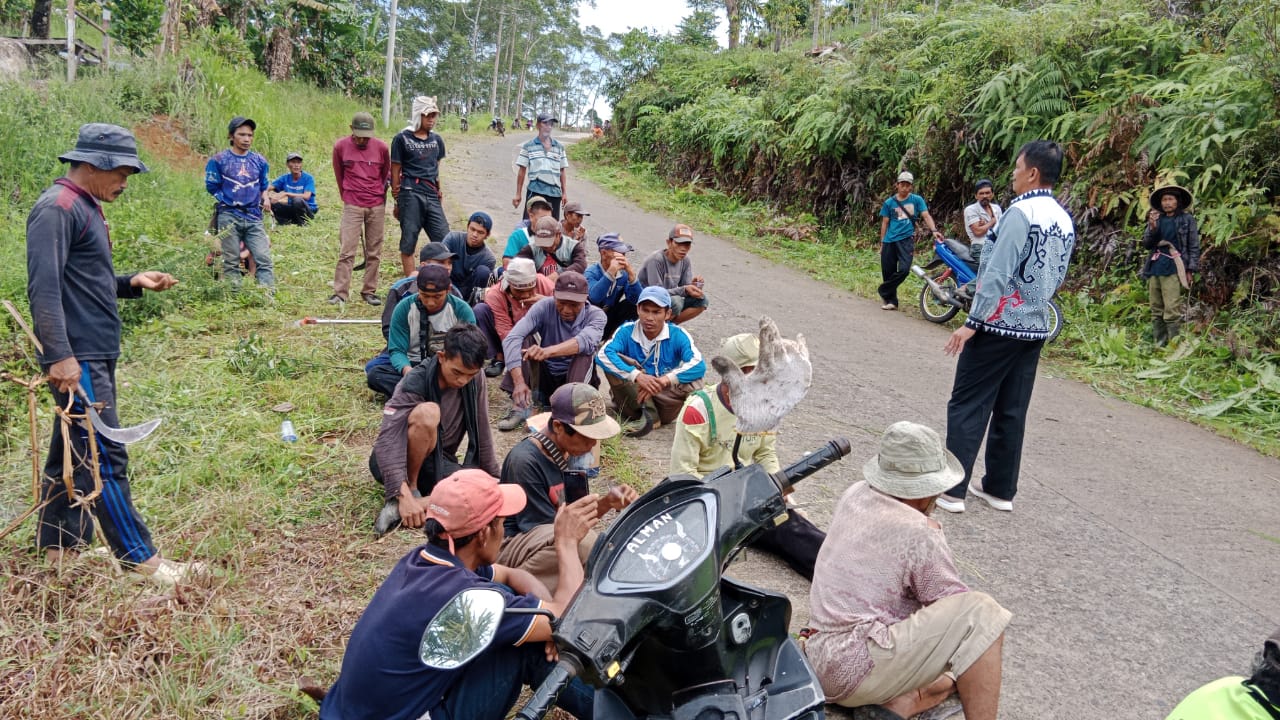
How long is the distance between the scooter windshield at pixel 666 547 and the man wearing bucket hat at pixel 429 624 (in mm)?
706

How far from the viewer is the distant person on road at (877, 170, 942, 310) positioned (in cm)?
992

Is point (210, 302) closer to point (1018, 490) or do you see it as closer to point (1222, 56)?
point (1018, 490)

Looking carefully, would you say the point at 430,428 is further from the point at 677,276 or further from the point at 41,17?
the point at 41,17

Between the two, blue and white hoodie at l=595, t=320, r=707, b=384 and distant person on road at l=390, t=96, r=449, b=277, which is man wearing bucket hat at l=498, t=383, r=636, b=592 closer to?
blue and white hoodie at l=595, t=320, r=707, b=384

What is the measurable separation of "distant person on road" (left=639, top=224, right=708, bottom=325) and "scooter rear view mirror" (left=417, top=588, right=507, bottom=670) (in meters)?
4.56

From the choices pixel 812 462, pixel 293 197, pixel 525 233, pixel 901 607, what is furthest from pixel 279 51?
pixel 812 462

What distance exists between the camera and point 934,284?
951 centimetres

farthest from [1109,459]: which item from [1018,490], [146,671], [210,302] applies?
[210,302]

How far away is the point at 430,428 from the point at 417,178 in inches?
186

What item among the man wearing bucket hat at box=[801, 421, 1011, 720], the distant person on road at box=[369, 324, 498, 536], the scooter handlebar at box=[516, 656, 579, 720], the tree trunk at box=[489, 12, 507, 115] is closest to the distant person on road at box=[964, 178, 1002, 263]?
the distant person on road at box=[369, 324, 498, 536]

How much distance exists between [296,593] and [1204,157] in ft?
30.8

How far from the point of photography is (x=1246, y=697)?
1.75 metres

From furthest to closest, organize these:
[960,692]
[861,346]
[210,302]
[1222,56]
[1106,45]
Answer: [1106,45], [1222,56], [861,346], [210,302], [960,692]

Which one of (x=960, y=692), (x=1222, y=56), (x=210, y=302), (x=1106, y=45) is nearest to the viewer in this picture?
(x=960, y=692)
